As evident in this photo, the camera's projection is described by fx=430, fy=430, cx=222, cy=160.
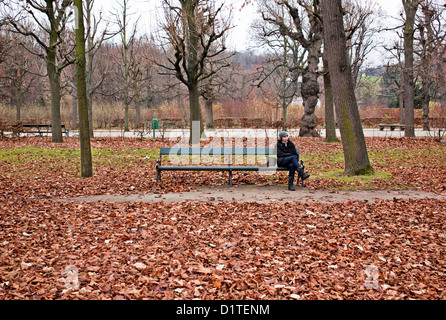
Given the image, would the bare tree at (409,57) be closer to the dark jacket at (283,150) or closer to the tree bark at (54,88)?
the dark jacket at (283,150)

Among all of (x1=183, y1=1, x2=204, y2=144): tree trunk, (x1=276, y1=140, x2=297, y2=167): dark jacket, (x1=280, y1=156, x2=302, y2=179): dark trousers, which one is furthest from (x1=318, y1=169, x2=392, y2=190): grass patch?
(x1=183, y1=1, x2=204, y2=144): tree trunk

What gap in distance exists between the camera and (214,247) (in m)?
5.09

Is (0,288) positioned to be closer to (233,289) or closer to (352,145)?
(233,289)

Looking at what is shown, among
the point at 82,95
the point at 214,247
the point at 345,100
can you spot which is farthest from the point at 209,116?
the point at 214,247

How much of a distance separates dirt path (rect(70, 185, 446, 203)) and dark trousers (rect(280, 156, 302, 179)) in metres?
0.38

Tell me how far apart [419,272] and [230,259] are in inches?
75.9

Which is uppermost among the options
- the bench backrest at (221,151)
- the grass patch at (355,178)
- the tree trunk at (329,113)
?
the tree trunk at (329,113)

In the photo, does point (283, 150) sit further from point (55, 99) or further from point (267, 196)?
point (55, 99)

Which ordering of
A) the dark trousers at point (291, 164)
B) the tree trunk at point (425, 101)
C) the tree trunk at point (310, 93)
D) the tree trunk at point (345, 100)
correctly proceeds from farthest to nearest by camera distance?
1. the tree trunk at point (425, 101)
2. the tree trunk at point (310, 93)
3. the tree trunk at point (345, 100)
4. the dark trousers at point (291, 164)

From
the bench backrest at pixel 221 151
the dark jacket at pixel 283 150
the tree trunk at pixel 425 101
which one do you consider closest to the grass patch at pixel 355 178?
the dark jacket at pixel 283 150

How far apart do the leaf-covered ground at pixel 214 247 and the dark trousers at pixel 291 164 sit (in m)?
0.55

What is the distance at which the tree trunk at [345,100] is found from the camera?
9906mm

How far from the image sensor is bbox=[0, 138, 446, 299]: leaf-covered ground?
397 cm
